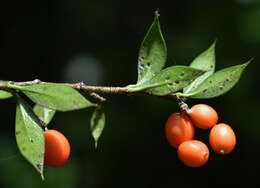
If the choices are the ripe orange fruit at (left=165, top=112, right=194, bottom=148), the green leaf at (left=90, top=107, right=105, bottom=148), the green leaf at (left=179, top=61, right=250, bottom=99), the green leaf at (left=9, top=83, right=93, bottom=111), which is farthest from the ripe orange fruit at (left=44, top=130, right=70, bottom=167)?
the green leaf at (left=179, top=61, right=250, bottom=99)

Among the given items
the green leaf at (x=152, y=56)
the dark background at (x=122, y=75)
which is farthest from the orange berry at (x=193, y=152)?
the dark background at (x=122, y=75)

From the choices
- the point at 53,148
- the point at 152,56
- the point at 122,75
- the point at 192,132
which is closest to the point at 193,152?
the point at 192,132

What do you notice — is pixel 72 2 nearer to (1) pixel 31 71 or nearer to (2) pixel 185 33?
(1) pixel 31 71

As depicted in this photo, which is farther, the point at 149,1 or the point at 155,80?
the point at 149,1

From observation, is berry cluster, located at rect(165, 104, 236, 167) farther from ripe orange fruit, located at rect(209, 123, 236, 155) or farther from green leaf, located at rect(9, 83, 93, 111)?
green leaf, located at rect(9, 83, 93, 111)

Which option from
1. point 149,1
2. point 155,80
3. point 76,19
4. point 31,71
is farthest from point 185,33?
point 155,80
